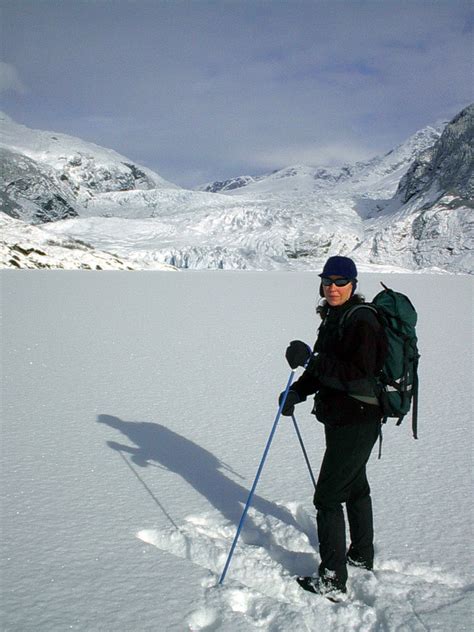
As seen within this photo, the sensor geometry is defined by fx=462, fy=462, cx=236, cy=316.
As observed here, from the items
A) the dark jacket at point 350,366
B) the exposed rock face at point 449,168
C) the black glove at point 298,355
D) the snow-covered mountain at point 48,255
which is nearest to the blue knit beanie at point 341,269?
the dark jacket at point 350,366

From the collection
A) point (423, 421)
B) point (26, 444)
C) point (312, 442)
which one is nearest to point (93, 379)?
point (26, 444)

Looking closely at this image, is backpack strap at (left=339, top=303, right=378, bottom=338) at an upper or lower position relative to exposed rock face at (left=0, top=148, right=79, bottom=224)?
lower

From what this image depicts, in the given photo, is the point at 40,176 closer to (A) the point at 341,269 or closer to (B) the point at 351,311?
(A) the point at 341,269

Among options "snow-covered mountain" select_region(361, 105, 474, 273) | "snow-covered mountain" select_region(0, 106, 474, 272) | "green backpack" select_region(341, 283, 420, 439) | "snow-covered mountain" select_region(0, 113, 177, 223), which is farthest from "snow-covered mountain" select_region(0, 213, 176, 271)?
"snow-covered mountain" select_region(0, 113, 177, 223)

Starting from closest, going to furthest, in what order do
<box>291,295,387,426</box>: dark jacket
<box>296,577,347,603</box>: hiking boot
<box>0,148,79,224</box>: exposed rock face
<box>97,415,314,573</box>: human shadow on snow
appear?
<box>291,295,387,426</box>: dark jacket, <box>296,577,347,603</box>: hiking boot, <box>97,415,314,573</box>: human shadow on snow, <box>0,148,79,224</box>: exposed rock face

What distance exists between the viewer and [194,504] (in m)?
3.24

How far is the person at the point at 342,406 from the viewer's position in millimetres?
2297

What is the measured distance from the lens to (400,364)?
92.1 inches

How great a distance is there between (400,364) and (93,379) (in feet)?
16.4

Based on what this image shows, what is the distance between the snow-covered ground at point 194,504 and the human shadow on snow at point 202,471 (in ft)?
0.05

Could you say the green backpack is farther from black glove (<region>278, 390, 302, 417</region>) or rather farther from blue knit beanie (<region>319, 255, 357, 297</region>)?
black glove (<region>278, 390, 302, 417</region>)

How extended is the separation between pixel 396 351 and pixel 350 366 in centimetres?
26

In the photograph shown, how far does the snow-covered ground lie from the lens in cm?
228

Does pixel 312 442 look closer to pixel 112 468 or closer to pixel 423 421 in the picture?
pixel 423 421
